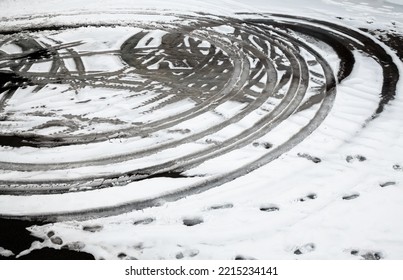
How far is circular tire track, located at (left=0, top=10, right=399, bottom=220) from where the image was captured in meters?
2.78

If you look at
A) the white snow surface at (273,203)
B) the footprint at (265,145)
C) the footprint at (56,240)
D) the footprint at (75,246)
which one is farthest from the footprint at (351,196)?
the footprint at (56,240)

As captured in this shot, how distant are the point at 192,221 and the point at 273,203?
0.57 meters

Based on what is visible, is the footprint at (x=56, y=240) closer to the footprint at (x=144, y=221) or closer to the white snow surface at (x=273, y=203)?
the white snow surface at (x=273, y=203)

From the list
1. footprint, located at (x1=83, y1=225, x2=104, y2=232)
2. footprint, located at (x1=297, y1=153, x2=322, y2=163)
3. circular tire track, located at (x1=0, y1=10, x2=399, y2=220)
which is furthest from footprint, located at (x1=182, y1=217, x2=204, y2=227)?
footprint, located at (x1=297, y1=153, x2=322, y2=163)

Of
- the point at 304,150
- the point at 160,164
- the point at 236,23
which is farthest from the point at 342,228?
the point at 236,23

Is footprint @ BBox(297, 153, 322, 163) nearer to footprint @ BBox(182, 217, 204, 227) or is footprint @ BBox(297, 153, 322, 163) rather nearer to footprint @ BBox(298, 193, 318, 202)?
footprint @ BBox(298, 193, 318, 202)

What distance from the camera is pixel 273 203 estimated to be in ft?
8.02

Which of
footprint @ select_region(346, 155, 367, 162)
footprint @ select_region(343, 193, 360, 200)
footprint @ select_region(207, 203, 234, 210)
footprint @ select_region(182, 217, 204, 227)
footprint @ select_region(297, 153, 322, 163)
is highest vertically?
footprint @ select_region(346, 155, 367, 162)

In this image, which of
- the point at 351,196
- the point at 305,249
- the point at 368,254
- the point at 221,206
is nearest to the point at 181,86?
the point at 221,206

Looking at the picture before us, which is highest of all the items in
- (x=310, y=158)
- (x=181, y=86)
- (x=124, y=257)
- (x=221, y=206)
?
(x=181, y=86)

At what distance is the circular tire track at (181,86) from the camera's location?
2777 mm

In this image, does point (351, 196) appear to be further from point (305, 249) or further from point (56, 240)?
point (56, 240)

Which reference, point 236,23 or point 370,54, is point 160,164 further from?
point 236,23

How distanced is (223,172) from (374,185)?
108cm
